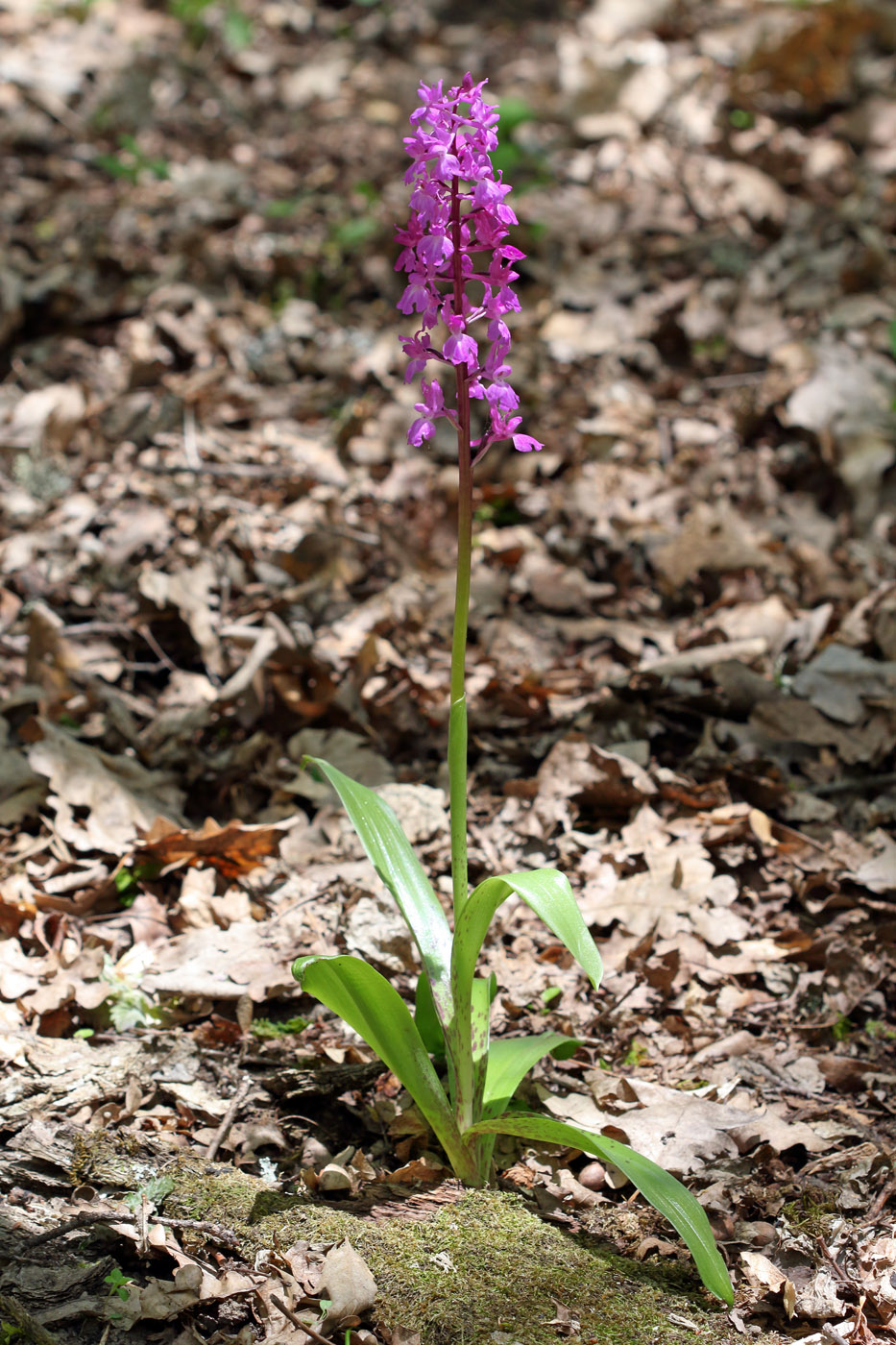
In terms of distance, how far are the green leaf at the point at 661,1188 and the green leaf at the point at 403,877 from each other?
0.24 meters

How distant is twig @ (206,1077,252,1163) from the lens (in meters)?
1.90

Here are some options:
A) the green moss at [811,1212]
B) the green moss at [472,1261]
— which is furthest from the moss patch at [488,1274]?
the green moss at [811,1212]

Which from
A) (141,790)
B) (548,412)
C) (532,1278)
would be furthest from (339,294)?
(532,1278)

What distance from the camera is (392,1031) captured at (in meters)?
1.81

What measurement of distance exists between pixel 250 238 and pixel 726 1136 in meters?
4.89

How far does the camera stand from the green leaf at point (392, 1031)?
68.5 inches

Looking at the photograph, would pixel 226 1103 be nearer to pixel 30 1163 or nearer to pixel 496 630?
pixel 30 1163

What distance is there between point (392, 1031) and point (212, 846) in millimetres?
943

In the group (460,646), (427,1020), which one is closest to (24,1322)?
(427,1020)

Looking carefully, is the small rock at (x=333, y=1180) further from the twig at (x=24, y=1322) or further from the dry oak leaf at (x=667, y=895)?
the dry oak leaf at (x=667, y=895)

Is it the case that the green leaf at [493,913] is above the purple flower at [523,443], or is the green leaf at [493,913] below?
below

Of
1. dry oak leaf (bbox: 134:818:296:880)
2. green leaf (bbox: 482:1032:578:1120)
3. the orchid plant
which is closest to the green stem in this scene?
the orchid plant

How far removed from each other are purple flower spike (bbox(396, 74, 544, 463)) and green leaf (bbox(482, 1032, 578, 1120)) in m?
1.09

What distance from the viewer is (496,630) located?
135 inches
